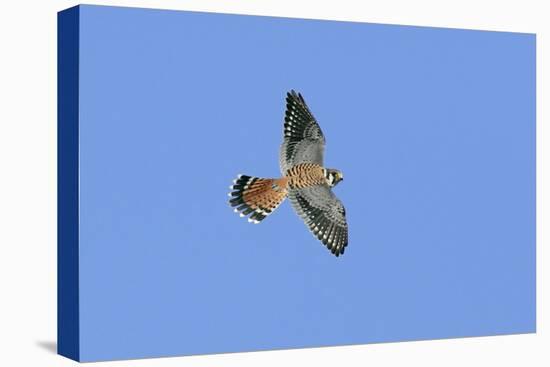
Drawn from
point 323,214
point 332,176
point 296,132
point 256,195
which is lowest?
point 323,214

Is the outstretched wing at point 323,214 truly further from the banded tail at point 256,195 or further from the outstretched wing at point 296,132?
the outstretched wing at point 296,132

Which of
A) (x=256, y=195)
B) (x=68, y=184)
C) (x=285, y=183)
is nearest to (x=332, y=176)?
(x=285, y=183)

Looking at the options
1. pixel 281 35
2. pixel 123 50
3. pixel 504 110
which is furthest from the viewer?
pixel 504 110

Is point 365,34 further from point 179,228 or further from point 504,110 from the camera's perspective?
point 179,228

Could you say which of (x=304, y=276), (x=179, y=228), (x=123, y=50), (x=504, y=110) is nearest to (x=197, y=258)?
(x=179, y=228)

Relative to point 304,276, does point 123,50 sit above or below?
above

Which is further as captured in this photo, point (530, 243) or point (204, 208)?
point (530, 243)

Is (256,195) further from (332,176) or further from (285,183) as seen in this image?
(332,176)

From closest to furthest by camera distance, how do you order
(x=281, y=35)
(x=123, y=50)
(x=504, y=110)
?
(x=123, y=50), (x=281, y=35), (x=504, y=110)
